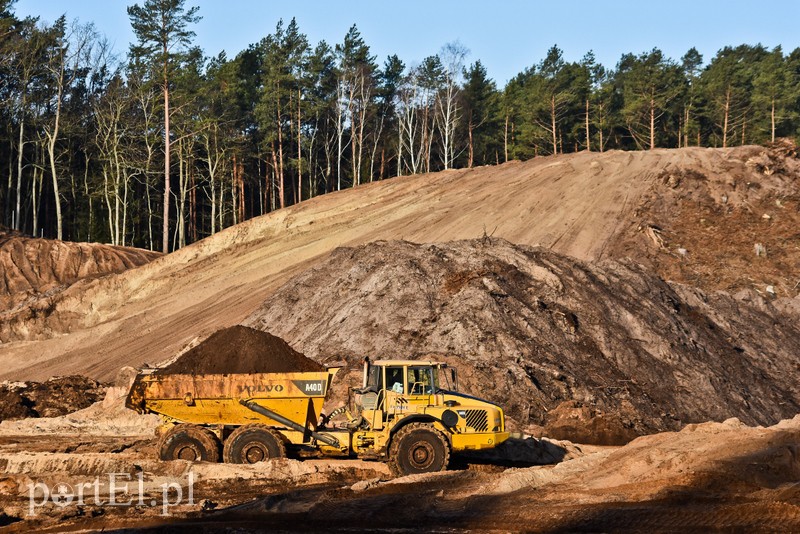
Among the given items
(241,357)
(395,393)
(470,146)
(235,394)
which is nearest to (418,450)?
(395,393)

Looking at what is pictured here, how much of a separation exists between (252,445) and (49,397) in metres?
11.8

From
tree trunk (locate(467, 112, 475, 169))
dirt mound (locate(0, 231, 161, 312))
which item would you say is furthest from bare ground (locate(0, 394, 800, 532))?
tree trunk (locate(467, 112, 475, 169))

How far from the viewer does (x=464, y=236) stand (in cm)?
3697

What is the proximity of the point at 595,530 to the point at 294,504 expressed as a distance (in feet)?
14.8

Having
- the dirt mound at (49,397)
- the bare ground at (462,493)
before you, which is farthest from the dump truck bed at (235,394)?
the dirt mound at (49,397)

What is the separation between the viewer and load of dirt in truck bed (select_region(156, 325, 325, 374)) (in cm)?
1941

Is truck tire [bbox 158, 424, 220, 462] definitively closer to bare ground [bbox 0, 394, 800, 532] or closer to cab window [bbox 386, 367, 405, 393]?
bare ground [bbox 0, 394, 800, 532]

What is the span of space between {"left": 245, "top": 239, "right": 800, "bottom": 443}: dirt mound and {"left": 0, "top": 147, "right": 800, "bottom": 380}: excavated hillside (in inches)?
175

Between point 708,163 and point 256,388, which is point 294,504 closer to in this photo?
point 256,388

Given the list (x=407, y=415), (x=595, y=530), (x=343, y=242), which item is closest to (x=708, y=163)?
(x=343, y=242)

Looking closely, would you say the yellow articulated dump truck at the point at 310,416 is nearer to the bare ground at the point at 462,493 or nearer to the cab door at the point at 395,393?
the cab door at the point at 395,393

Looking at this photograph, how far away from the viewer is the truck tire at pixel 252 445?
15.3 metres

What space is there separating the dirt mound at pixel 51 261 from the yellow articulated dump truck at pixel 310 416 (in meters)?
27.4

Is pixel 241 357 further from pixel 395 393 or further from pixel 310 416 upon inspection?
pixel 395 393
